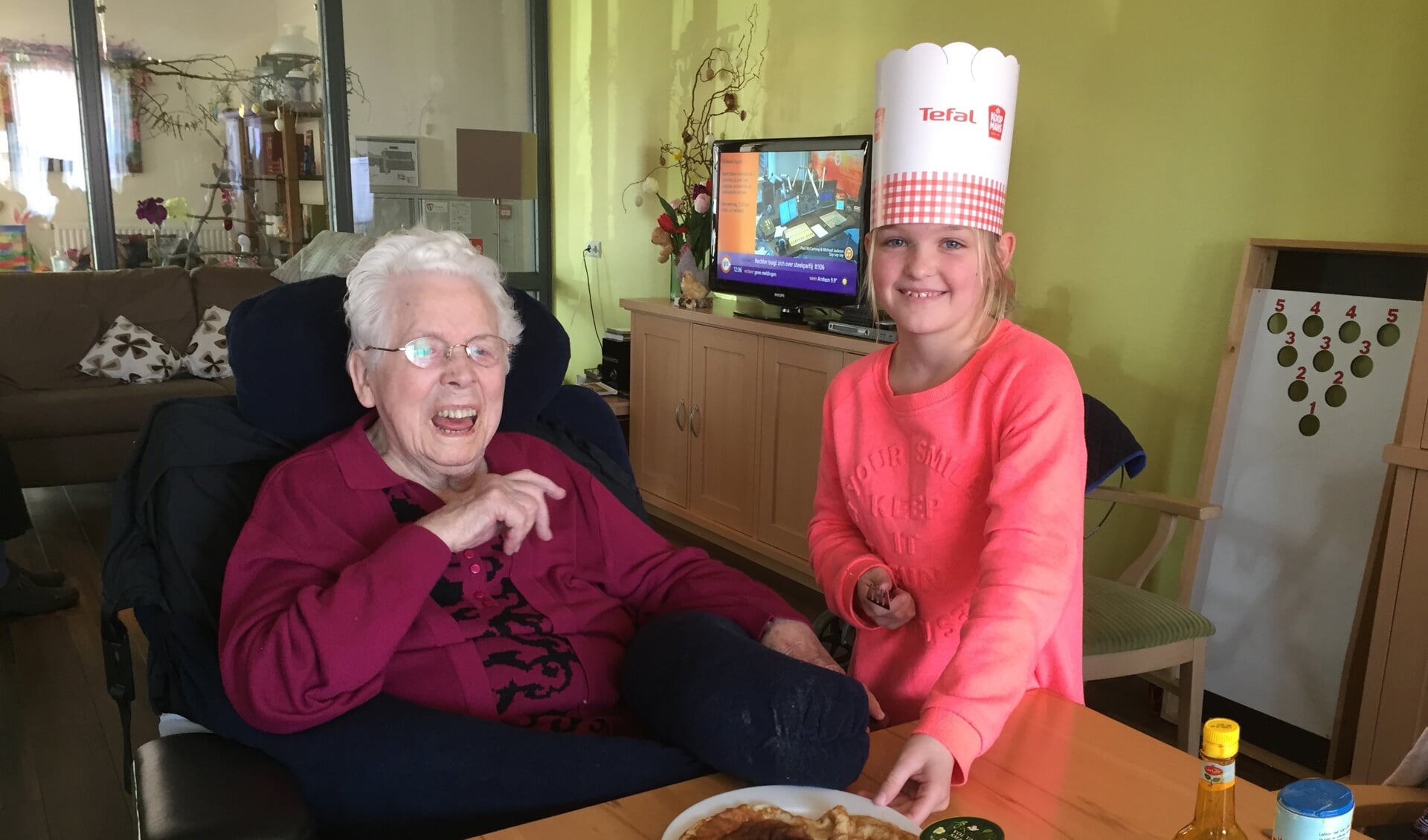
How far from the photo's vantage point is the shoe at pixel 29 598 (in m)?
3.29

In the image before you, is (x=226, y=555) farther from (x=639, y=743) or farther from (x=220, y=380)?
(x=220, y=380)

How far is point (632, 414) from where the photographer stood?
441cm

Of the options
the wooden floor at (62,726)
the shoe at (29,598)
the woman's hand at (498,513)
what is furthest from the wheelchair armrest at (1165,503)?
the shoe at (29,598)

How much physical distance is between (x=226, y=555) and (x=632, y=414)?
302 centimetres

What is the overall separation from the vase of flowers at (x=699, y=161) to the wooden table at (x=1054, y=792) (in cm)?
308

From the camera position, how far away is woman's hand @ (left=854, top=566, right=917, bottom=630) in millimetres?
1258

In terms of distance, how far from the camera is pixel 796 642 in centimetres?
142

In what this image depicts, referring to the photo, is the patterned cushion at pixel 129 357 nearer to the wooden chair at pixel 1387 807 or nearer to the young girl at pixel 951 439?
the young girl at pixel 951 439

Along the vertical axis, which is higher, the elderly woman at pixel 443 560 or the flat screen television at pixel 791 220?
the flat screen television at pixel 791 220

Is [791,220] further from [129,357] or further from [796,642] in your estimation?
[129,357]

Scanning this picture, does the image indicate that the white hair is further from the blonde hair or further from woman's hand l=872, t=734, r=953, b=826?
woman's hand l=872, t=734, r=953, b=826

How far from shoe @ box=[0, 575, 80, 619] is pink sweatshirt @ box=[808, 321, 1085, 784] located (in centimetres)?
295

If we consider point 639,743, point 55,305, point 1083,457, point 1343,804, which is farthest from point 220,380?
point 1343,804

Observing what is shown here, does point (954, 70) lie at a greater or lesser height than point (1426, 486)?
greater
